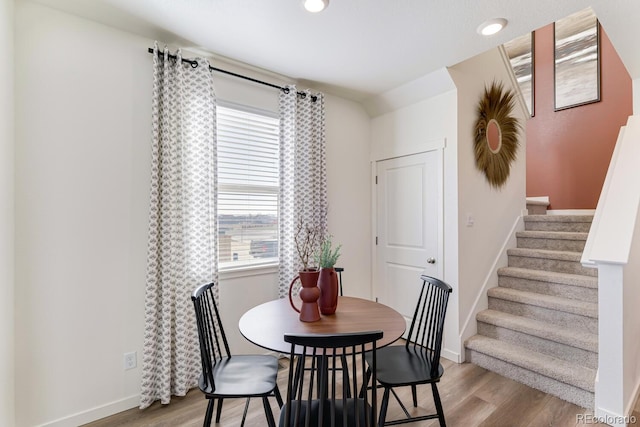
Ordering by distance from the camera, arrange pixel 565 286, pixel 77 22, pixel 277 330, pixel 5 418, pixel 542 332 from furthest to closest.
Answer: pixel 565 286
pixel 542 332
pixel 77 22
pixel 5 418
pixel 277 330

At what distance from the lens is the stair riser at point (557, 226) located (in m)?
3.23

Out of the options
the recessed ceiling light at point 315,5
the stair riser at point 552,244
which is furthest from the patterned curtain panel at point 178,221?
the stair riser at point 552,244

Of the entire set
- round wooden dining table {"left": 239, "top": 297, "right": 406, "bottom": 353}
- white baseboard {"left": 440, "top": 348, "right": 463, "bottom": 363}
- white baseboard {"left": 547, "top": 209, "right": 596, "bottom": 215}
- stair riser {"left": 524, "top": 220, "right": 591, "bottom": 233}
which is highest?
white baseboard {"left": 547, "top": 209, "right": 596, "bottom": 215}

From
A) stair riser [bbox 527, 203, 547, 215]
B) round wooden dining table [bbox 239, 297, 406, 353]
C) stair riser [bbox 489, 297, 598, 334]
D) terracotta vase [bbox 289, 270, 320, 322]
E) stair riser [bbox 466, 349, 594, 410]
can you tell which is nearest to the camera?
round wooden dining table [bbox 239, 297, 406, 353]

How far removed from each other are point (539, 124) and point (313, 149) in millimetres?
3426

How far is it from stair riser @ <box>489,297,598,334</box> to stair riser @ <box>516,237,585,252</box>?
0.87 meters

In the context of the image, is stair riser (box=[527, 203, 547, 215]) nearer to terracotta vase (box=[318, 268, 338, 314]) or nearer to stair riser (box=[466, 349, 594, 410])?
stair riser (box=[466, 349, 594, 410])

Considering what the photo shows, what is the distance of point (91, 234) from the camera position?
200 centimetres

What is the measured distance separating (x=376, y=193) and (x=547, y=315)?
1.93 meters

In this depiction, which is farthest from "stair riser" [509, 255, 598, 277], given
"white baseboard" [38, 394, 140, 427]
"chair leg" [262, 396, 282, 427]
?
"white baseboard" [38, 394, 140, 427]

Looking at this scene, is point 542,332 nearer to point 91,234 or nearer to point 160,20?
point 91,234

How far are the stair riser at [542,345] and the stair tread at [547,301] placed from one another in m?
0.29

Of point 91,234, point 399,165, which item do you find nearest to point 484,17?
point 399,165

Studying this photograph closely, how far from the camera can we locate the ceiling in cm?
188
